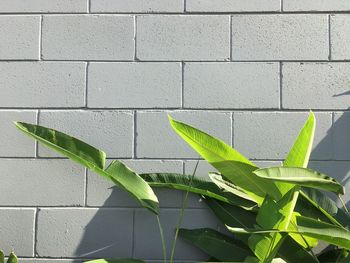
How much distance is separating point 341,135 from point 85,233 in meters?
1.06

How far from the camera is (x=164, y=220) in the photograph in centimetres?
213

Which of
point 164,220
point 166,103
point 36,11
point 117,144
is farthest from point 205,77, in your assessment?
point 36,11

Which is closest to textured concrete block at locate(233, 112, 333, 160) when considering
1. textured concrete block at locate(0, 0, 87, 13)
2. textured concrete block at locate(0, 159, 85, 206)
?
textured concrete block at locate(0, 159, 85, 206)

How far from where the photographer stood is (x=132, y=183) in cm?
194

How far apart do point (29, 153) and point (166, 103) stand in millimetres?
572

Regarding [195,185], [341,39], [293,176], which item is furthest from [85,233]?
[341,39]

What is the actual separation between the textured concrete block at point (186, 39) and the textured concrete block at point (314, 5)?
0.25 meters

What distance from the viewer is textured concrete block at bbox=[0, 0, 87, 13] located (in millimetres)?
2227

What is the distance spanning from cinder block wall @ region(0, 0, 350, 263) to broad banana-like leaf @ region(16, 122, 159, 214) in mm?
208

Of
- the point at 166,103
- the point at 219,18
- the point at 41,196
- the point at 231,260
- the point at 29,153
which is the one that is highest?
the point at 219,18

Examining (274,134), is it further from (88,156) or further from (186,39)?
(88,156)

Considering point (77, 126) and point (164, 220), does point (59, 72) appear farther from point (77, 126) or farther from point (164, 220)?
point (164, 220)

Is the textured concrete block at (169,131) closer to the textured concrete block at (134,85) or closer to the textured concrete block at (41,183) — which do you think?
the textured concrete block at (134,85)

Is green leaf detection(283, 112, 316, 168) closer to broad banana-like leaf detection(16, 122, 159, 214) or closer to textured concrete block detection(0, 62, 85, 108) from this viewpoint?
broad banana-like leaf detection(16, 122, 159, 214)
